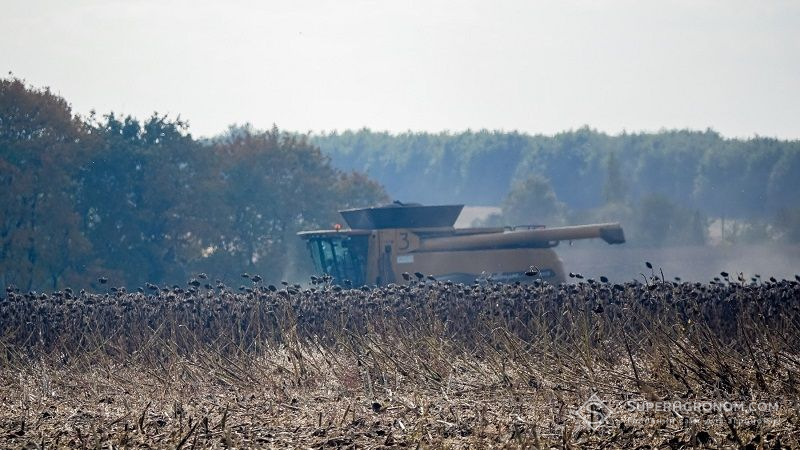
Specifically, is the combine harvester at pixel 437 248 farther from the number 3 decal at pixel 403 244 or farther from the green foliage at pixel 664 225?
the green foliage at pixel 664 225

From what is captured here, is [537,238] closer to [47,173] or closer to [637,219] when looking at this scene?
[47,173]

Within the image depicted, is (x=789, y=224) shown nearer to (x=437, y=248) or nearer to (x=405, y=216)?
(x=437, y=248)

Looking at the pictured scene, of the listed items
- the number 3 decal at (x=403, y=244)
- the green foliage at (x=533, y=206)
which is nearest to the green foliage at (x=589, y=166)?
the green foliage at (x=533, y=206)

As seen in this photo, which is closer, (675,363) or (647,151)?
(675,363)

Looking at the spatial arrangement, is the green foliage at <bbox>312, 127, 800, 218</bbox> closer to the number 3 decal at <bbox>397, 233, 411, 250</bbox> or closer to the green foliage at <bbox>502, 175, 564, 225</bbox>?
the green foliage at <bbox>502, 175, 564, 225</bbox>

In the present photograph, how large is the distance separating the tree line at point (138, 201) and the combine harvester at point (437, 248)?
43.9ft

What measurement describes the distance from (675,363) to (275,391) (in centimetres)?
402

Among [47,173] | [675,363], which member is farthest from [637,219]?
[675,363]

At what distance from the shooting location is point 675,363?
11.1 m

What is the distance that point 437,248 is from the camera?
2467 cm

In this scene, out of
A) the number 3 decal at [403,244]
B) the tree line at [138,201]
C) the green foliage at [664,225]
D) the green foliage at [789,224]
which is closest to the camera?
the number 3 decal at [403,244]

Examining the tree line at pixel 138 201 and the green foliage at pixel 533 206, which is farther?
the green foliage at pixel 533 206

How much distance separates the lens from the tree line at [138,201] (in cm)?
3522

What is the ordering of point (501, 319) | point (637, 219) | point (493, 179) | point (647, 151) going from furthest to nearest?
point (493, 179), point (647, 151), point (637, 219), point (501, 319)
